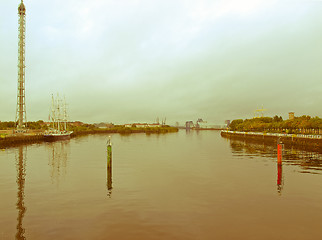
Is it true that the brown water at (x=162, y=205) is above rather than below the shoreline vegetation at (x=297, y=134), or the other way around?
below

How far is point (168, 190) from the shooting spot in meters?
22.6

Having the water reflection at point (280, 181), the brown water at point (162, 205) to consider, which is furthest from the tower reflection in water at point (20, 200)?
the water reflection at point (280, 181)

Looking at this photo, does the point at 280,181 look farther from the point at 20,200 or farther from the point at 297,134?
the point at 297,134

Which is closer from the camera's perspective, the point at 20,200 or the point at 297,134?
the point at 20,200

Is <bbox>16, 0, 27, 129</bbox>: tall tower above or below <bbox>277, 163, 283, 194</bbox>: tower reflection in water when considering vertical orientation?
above

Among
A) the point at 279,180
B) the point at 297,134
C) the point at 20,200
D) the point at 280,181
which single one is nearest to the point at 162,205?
the point at 20,200

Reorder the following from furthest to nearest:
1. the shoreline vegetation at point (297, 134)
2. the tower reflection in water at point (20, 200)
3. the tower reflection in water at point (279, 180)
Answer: the shoreline vegetation at point (297, 134) < the tower reflection in water at point (279, 180) < the tower reflection in water at point (20, 200)

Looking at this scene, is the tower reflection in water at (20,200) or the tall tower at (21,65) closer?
the tower reflection in water at (20,200)

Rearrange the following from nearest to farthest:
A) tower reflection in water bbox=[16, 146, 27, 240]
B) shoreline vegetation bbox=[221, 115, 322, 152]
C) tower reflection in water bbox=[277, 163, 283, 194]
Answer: tower reflection in water bbox=[16, 146, 27, 240]
tower reflection in water bbox=[277, 163, 283, 194]
shoreline vegetation bbox=[221, 115, 322, 152]

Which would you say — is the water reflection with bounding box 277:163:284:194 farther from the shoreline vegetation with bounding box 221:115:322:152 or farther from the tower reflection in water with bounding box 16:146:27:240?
the tower reflection in water with bounding box 16:146:27:240

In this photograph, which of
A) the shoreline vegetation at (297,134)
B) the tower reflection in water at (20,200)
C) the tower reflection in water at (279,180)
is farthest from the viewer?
the shoreline vegetation at (297,134)

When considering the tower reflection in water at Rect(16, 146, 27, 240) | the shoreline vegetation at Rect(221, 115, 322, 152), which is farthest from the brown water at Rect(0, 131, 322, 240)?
the shoreline vegetation at Rect(221, 115, 322, 152)

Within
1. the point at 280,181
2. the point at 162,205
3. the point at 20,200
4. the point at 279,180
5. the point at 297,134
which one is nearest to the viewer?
the point at 162,205

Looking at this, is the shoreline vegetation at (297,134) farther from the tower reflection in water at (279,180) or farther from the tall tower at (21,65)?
the tall tower at (21,65)
